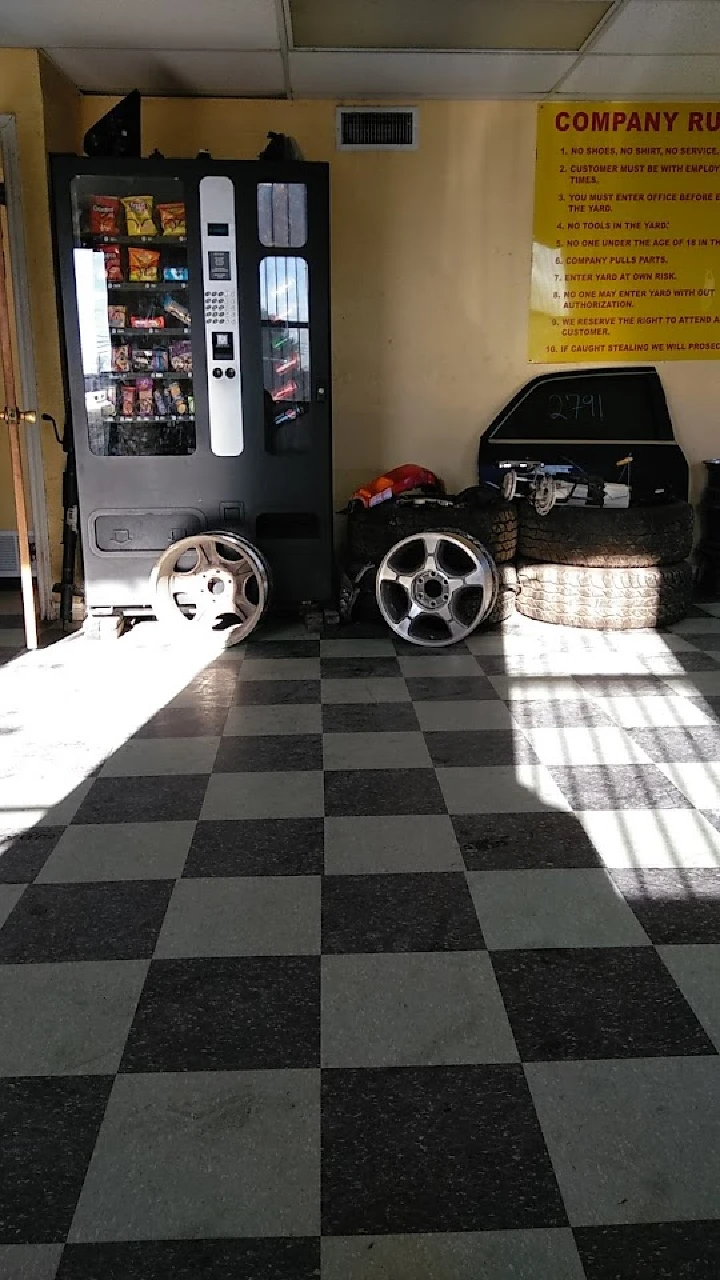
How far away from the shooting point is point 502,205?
533cm

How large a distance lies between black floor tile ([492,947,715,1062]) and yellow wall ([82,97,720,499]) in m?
3.97

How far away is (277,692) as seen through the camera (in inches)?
156

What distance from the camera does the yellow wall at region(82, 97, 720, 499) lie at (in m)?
5.20

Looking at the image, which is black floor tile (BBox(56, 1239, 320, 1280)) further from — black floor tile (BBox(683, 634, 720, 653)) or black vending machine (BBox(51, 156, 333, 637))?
black floor tile (BBox(683, 634, 720, 653))

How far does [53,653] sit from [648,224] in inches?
158

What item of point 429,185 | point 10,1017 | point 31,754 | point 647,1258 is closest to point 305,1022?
point 10,1017

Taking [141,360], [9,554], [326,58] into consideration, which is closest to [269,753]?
[141,360]

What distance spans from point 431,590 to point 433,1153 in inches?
128

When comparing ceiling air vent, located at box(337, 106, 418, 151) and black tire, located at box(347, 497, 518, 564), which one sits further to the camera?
ceiling air vent, located at box(337, 106, 418, 151)

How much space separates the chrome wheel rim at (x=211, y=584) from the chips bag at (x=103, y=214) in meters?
1.54

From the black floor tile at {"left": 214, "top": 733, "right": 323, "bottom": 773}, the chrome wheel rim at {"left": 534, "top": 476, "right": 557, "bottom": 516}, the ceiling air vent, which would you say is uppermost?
the ceiling air vent

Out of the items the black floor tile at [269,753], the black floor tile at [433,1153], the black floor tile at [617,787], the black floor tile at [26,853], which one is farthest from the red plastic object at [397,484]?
the black floor tile at [433,1153]

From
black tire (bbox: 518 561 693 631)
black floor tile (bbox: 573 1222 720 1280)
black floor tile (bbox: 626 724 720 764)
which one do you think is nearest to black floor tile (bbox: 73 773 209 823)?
black floor tile (bbox: 626 724 720 764)

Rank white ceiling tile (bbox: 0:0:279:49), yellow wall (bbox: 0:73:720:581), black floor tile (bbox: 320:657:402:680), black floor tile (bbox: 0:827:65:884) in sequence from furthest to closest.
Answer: yellow wall (bbox: 0:73:720:581)
black floor tile (bbox: 320:657:402:680)
white ceiling tile (bbox: 0:0:279:49)
black floor tile (bbox: 0:827:65:884)
